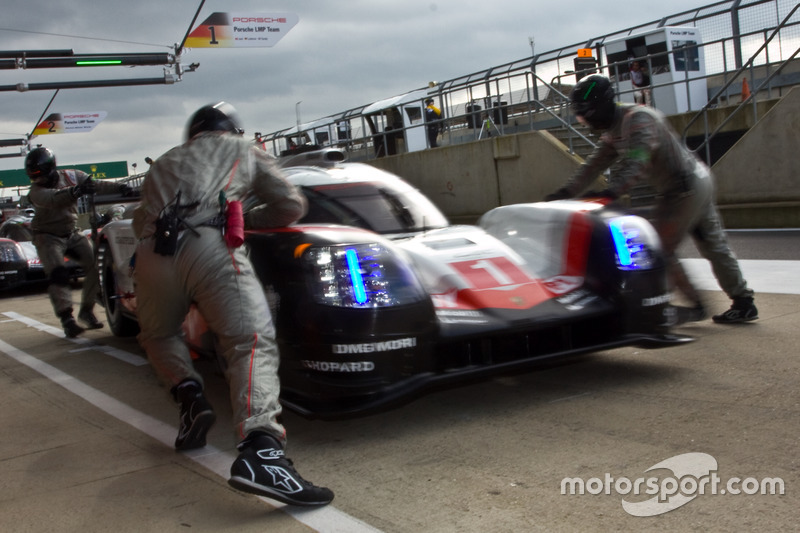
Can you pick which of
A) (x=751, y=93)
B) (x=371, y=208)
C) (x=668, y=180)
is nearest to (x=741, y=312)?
(x=668, y=180)

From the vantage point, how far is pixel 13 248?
1205 centimetres

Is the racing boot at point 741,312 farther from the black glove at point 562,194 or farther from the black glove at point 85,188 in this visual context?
the black glove at point 85,188

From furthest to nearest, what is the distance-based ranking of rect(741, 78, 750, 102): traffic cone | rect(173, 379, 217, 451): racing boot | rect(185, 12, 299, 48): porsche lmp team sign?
rect(185, 12, 299, 48): porsche lmp team sign < rect(741, 78, 750, 102): traffic cone < rect(173, 379, 217, 451): racing boot

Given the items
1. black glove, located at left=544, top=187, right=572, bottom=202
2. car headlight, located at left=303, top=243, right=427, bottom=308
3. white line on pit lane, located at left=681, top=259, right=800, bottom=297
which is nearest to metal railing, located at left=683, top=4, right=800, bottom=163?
white line on pit lane, located at left=681, top=259, right=800, bottom=297

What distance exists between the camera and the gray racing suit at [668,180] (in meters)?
5.11

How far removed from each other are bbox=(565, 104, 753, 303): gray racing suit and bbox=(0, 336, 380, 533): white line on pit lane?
2875mm

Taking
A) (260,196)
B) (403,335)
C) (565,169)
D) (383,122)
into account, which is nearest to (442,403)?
(403,335)

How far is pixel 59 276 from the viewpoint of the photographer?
24.9 ft

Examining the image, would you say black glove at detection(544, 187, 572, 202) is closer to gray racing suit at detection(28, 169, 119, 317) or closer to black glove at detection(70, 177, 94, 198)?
black glove at detection(70, 177, 94, 198)

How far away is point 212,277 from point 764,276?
18.9ft

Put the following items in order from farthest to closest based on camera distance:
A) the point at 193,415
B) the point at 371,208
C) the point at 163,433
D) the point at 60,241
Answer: the point at 60,241 < the point at 371,208 < the point at 163,433 < the point at 193,415

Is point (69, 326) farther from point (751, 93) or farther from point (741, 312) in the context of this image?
point (751, 93)

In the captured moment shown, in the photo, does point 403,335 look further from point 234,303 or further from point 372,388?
point 234,303

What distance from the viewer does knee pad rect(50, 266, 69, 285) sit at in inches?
298
